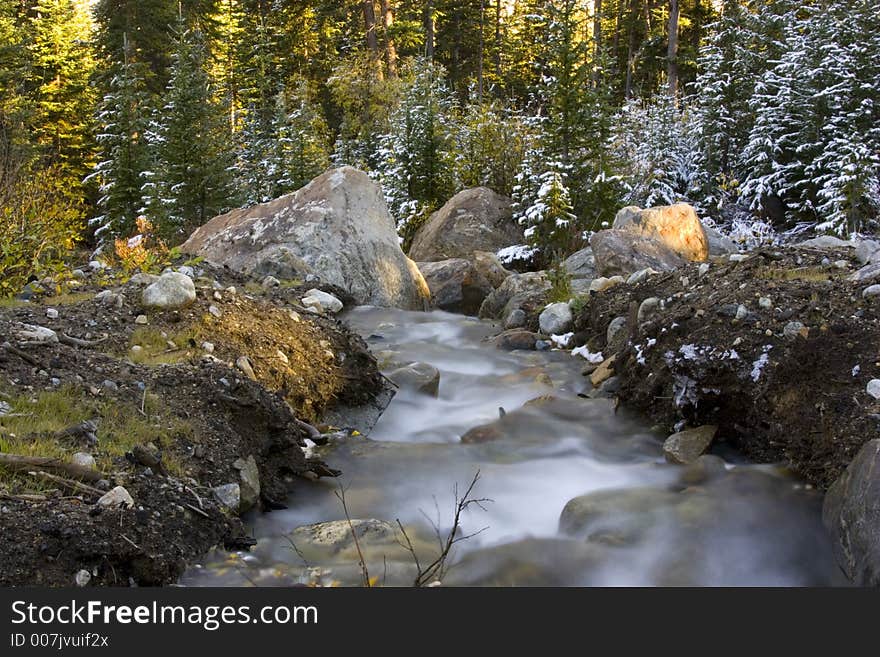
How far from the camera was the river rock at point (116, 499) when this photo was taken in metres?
3.20

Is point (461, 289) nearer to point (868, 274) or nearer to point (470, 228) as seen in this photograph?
point (470, 228)

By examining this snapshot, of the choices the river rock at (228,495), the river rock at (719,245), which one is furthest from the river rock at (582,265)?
the river rock at (228,495)

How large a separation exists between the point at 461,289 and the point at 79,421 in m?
7.92

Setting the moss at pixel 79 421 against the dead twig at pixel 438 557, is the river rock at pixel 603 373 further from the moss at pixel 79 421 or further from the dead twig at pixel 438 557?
the moss at pixel 79 421

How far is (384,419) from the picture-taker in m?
5.93

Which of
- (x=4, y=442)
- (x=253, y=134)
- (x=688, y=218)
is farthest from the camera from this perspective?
(x=253, y=134)

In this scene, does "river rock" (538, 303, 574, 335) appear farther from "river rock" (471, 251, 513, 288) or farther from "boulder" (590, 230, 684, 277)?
"river rock" (471, 251, 513, 288)

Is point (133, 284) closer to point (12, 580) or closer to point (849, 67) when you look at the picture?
point (12, 580)

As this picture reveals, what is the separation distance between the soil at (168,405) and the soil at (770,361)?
2.36 metres

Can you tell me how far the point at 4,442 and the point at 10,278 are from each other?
11.4 feet

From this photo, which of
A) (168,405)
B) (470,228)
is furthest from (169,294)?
(470,228)

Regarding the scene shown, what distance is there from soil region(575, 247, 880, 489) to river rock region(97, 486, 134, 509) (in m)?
3.79

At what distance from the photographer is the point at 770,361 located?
4898mm

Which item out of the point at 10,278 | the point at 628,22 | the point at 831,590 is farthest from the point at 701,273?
the point at 628,22
